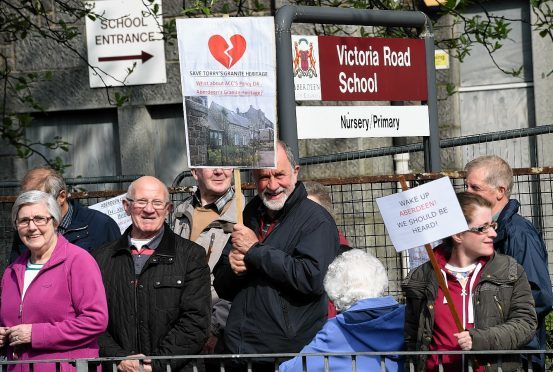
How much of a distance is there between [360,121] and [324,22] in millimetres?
650

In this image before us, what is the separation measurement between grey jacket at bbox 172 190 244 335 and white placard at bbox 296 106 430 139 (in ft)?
2.13

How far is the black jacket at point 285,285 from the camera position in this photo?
661cm

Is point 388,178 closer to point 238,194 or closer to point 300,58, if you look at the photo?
point 300,58

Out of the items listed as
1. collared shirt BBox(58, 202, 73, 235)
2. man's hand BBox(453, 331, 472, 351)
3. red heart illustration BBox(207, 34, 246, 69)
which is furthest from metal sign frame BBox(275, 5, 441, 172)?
man's hand BBox(453, 331, 472, 351)

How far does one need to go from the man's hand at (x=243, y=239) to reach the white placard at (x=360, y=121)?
1.34 meters

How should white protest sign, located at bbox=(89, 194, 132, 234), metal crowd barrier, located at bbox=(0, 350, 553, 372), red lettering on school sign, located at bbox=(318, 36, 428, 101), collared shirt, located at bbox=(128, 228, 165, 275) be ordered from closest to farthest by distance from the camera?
1. metal crowd barrier, located at bbox=(0, 350, 553, 372)
2. collared shirt, located at bbox=(128, 228, 165, 275)
3. red lettering on school sign, located at bbox=(318, 36, 428, 101)
4. white protest sign, located at bbox=(89, 194, 132, 234)

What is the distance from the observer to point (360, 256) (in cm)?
639

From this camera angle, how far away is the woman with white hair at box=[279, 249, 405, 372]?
617 cm

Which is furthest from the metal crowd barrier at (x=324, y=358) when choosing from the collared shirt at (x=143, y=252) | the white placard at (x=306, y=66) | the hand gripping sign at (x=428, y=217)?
the white placard at (x=306, y=66)

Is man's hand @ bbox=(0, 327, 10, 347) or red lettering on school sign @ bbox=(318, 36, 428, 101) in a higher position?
red lettering on school sign @ bbox=(318, 36, 428, 101)

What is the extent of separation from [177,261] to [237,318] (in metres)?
0.52

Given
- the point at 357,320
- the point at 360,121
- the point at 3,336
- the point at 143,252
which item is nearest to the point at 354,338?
the point at 357,320

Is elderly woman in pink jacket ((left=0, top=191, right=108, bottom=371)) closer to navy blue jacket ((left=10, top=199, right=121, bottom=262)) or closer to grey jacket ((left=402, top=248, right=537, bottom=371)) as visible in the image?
navy blue jacket ((left=10, top=199, right=121, bottom=262))

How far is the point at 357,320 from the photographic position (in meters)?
6.20
